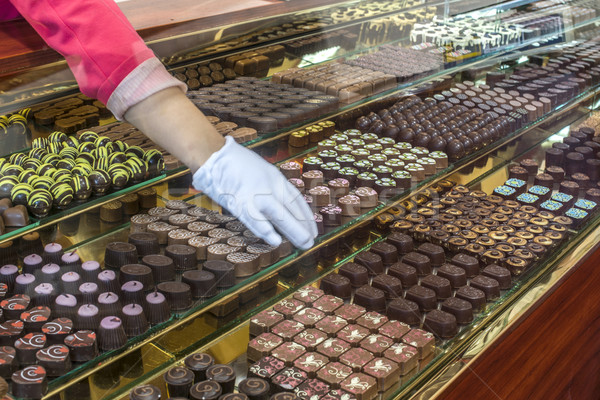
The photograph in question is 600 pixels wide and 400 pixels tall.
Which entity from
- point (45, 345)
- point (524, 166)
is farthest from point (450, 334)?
point (524, 166)

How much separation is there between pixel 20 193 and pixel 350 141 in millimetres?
1590

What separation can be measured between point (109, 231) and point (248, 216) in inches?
23.0

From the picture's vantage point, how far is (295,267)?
2.35 meters

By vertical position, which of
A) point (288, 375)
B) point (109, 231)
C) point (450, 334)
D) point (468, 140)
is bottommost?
point (450, 334)

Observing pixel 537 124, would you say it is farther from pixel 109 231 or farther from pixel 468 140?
pixel 109 231

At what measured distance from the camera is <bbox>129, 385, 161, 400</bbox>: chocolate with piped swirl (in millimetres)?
1684

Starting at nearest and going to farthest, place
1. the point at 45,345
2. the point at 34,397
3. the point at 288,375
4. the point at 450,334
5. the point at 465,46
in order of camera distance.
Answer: the point at 34,397 < the point at 45,345 < the point at 288,375 < the point at 450,334 < the point at 465,46

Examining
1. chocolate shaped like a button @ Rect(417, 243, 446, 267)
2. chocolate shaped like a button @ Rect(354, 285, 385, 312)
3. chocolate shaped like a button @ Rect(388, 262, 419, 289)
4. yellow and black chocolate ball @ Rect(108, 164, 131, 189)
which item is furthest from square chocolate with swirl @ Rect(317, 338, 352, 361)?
yellow and black chocolate ball @ Rect(108, 164, 131, 189)

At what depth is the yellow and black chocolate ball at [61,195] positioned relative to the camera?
169 cm

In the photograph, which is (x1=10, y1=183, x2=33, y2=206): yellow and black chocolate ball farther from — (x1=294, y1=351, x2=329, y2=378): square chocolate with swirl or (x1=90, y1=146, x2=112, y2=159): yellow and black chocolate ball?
(x1=294, y1=351, x2=329, y2=378): square chocolate with swirl

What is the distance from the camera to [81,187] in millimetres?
1732

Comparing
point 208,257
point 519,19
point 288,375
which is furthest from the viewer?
point 519,19

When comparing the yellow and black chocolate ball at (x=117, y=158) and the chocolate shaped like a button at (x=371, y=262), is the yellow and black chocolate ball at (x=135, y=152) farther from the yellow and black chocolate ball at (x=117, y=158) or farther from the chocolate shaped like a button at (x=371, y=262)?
the chocolate shaped like a button at (x=371, y=262)

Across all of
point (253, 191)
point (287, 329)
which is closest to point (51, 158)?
point (253, 191)
